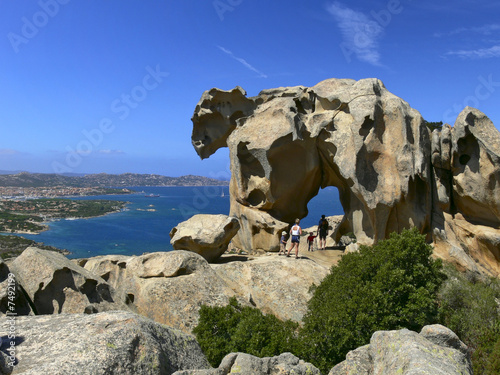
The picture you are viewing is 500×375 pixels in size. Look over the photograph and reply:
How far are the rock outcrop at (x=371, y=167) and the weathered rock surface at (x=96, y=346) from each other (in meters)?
16.8

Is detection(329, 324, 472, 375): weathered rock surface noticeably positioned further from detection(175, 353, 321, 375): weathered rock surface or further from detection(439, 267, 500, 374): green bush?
detection(439, 267, 500, 374): green bush

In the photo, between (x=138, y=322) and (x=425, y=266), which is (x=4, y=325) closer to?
(x=138, y=322)

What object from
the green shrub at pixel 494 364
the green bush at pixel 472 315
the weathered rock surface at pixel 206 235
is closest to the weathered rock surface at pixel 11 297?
the weathered rock surface at pixel 206 235

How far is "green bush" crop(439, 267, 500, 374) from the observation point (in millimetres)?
13328

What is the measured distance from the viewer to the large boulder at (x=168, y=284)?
1440cm

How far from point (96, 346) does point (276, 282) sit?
11697mm

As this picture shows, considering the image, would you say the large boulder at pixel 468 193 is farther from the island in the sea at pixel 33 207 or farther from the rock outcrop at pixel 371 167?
the island in the sea at pixel 33 207

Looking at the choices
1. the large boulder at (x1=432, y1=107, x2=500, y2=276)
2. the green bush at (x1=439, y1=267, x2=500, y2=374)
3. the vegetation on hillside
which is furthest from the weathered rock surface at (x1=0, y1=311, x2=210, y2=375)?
the large boulder at (x1=432, y1=107, x2=500, y2=276)

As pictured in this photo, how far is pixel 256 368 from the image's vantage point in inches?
285

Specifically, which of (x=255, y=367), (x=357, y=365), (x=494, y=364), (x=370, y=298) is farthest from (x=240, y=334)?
(x=494, y=364)

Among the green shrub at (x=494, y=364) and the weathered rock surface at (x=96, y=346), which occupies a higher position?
the weathered rock surface at (x=96, y=346)

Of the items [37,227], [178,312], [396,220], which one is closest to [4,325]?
[178,312]

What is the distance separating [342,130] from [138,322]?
61.5 feet

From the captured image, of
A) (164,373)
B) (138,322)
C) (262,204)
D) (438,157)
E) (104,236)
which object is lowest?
(104,236)
